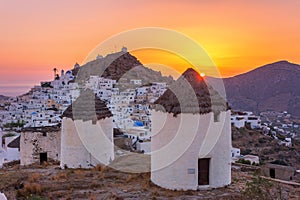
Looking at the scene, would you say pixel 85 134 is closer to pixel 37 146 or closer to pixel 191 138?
pixel 37 146

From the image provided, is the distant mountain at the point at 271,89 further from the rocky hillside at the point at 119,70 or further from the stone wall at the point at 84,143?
the stone wall at the point at 84,143

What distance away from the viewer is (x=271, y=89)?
52750 mm

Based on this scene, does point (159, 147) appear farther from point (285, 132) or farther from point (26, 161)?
point (285, 132)

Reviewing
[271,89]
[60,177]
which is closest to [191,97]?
[60,177]

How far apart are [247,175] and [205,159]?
9.84 feet

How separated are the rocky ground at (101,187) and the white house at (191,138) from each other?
14.5 inches

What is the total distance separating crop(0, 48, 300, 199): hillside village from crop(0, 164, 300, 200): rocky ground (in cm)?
129

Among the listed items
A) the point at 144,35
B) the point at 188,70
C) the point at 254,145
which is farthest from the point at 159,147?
the point at 254,145

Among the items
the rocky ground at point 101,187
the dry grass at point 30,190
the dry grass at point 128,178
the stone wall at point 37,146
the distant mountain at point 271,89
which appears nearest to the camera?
the rocky ground at point 101,187

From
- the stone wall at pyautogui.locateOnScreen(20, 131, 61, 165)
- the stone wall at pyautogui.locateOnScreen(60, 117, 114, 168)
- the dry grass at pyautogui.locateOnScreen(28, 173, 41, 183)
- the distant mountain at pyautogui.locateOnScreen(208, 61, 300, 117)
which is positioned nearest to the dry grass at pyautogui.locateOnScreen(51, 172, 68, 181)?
the dry grass at pyautogui.locateOnScreen(28, 173, 41, 183)

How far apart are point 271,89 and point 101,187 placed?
47.4 meters

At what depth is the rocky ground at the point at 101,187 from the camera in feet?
28.8

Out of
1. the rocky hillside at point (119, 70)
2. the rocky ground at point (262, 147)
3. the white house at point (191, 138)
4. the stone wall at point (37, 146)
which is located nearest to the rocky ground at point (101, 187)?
the white house at point (191, 138)

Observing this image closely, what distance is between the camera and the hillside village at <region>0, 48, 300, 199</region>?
15258 mm
